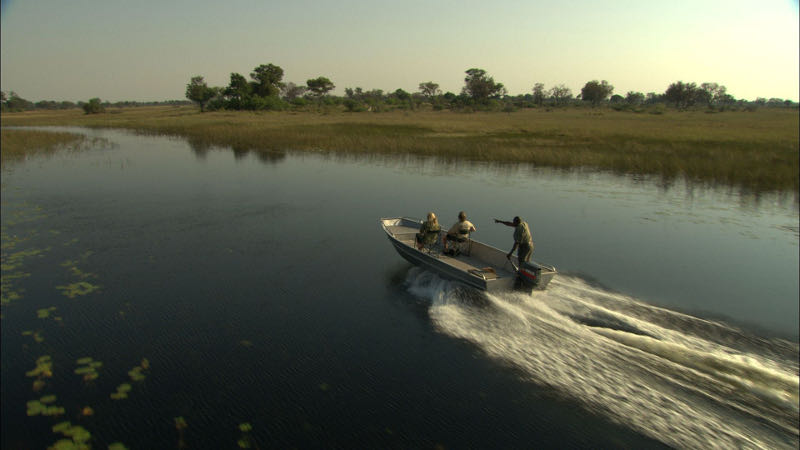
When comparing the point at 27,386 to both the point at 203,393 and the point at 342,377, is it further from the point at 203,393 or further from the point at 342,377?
the point at 342,377

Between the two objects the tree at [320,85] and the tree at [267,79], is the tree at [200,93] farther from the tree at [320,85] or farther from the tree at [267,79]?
the tree at [320,85]

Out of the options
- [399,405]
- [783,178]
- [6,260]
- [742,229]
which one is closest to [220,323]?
[399,405]

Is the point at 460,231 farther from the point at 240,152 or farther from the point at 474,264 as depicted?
the point at 240,152

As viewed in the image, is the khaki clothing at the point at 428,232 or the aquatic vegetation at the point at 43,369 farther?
the khaki clothing at the point at 428,232

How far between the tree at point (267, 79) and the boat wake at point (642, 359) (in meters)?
113

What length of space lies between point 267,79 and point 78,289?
4457 inches

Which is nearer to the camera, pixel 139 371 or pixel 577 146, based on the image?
pixel 139 371

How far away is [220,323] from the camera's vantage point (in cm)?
1092

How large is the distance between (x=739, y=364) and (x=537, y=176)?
74.6 feet

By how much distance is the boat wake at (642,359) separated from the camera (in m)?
7.78

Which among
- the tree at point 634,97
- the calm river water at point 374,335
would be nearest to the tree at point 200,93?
the calm river water at point 374,335

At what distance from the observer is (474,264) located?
14.0m

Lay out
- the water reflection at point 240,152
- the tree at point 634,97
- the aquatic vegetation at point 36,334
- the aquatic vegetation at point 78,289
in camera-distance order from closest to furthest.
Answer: the aquatic vegetation at point 36,334
the aquatic vegetation at point 78,289
the water reflection at point 240,152
the tree at point 634,97

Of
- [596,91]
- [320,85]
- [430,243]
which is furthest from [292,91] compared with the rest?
[430,243]
